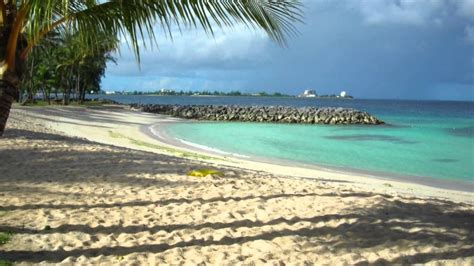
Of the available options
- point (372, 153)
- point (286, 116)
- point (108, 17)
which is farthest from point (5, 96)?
point (286, 116)

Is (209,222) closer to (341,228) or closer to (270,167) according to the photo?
(341,228)

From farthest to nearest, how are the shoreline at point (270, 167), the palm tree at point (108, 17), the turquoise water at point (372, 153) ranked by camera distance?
the turquoise water at point (372, 153), the shoreline at point (270, 167), the palm tree at point (108, 17)

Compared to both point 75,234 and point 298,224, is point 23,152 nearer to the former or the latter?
point 75,234

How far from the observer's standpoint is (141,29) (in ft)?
13.8

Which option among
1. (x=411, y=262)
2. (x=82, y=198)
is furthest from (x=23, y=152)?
(x=411, y=262)

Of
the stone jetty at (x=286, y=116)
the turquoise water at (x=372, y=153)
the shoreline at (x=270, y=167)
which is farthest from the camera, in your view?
the stone jetty at (x=286, y=116)

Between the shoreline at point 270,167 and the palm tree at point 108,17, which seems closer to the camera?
the palm tree at point 108,17

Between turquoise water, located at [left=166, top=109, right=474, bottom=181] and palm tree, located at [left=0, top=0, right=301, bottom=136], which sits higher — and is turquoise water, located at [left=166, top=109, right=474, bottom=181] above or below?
below

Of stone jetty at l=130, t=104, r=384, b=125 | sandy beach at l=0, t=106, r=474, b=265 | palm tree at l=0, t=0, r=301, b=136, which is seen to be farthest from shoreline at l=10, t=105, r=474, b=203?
stone jetty at l=130, t=104, r=384, b=125

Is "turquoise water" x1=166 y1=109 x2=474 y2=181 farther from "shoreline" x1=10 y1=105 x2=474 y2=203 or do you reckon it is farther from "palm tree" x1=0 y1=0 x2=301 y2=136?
"palm tree" x1=0 y1=0 x2=301 y2=136

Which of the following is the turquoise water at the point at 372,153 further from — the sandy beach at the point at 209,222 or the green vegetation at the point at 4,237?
the green vegetation at the point at 4,237

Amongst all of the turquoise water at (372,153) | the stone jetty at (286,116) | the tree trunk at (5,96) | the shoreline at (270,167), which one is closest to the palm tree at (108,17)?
the tree trunk at (5,96)

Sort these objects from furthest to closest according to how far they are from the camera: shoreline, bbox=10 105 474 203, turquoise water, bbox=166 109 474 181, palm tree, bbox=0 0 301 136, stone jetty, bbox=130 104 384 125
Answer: stone jetty, bbox=130 104 384 125 < turquoise water, bbox=166 109 474 181 < shoreline, bbox=10 105 474 203 < palm tree, bbox=0 0 301 136

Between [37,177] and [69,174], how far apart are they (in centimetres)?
61
